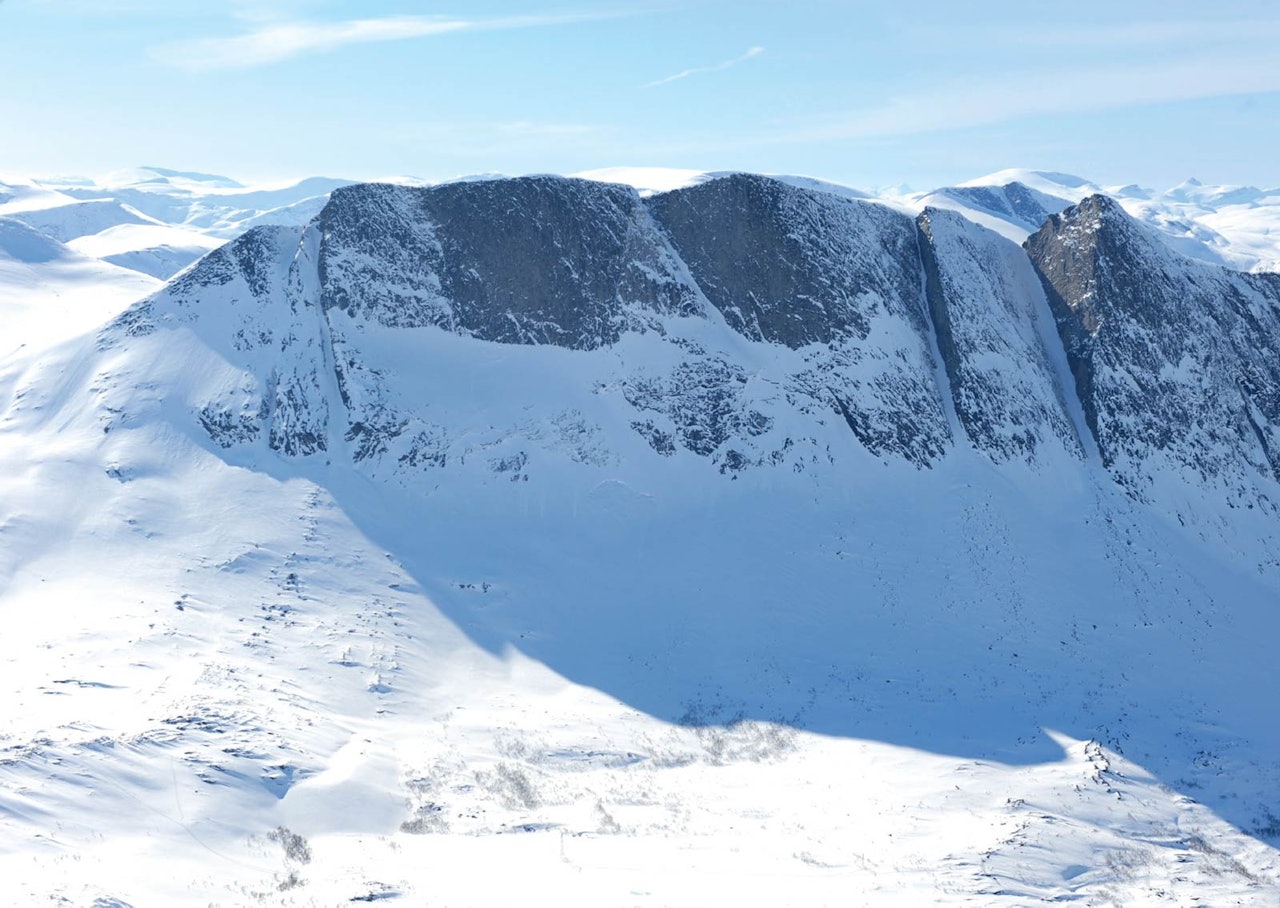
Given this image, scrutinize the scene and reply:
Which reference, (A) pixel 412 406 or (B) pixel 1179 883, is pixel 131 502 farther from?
(B) pixel 1179 883

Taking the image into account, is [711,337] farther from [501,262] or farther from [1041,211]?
[1041,211]

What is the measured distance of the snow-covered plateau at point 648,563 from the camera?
2788cm

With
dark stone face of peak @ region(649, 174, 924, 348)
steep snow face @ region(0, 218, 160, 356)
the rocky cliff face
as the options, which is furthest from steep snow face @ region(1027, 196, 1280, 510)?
steep snow face @ region(0, 218, 160, 356)

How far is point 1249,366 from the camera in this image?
57500 mm

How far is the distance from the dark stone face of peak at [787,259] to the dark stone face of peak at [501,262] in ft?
6.74

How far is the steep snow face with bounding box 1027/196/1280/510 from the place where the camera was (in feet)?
173

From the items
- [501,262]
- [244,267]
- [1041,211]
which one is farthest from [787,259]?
[1041,211]

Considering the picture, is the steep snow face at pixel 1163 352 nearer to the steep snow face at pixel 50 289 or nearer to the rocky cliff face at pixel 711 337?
the rocky cliff face at pixel 711 337

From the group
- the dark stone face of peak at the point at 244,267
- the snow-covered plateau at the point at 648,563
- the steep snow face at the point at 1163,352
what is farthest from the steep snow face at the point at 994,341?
the dark stone face of peak at the point at 244,267

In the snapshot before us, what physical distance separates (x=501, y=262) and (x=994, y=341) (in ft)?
85.6

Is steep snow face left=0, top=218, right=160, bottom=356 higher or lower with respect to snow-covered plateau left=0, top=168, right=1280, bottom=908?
higher

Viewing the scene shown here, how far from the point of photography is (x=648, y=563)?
45719 mm

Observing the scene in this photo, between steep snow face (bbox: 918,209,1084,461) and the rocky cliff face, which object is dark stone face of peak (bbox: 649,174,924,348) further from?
steep snow face (bbox: 918,209,1084,461)

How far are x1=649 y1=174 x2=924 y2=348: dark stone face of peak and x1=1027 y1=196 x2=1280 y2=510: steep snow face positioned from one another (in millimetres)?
9054
